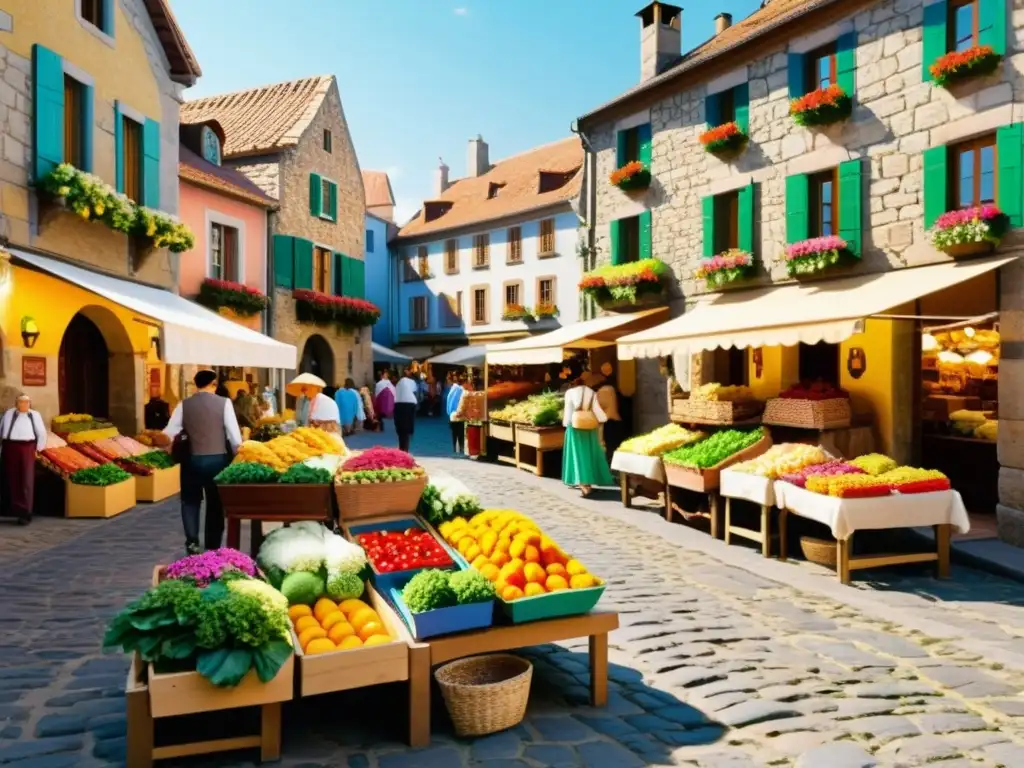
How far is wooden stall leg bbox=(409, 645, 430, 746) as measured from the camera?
13.0 ft

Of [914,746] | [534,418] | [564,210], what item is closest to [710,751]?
[914,746]

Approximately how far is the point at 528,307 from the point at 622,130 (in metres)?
15.6

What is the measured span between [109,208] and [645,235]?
938 centimetres

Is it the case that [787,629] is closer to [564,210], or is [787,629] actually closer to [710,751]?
[710,751]

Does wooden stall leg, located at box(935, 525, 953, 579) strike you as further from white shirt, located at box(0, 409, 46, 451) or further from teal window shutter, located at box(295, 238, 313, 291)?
teal window shutter, located at box(295, 238, 313, 291)

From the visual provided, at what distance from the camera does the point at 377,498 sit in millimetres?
5832

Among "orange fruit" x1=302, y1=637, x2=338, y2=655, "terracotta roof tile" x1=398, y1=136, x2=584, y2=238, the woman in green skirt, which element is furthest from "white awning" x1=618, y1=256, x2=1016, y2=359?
"terracotta roof tile" x1=398, y1=136, x2=584, y2=238

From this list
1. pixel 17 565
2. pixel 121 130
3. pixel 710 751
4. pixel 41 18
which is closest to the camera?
pixel 710 751

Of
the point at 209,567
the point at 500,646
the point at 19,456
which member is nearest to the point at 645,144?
the point at 19,456

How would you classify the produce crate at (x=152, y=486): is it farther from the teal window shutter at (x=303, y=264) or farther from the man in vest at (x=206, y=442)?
the teal window shutter at (x=303, y=264)

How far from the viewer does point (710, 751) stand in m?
3.92

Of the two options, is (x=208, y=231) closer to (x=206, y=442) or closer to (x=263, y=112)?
(x=263, y=112)

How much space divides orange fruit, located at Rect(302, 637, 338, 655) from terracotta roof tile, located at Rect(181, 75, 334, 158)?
2095 centimetres

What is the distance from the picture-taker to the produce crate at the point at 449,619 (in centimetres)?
409
